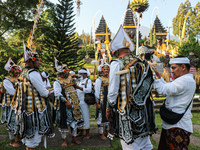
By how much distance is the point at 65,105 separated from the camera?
169 inches

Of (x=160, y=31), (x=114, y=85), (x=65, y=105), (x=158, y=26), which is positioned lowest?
(x=65, y=105)

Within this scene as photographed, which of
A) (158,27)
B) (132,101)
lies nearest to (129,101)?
(132,101)

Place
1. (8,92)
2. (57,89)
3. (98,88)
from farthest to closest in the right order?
(98,88) → (8,92) → (57,89)

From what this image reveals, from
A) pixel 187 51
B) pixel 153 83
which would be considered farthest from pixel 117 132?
pixel 187 51

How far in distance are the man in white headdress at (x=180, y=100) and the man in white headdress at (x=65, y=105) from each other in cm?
241

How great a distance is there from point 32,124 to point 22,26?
12234 mm

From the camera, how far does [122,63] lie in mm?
2502

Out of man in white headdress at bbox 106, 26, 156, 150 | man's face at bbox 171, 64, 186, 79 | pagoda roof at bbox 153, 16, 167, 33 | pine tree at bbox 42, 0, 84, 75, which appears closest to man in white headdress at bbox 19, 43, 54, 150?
man in white headdress at bbox 106, 26, 156, 150

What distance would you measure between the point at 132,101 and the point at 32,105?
173 cm

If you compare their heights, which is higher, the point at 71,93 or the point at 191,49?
the point at 191,49

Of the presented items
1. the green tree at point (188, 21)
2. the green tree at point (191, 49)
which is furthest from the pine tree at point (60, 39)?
the green tree at point (188, 21)

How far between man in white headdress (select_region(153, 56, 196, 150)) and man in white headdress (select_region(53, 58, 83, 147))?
2.41 meters

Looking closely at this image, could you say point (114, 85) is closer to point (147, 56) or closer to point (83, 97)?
point (147, 56)

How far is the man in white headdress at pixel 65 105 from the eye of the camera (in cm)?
419
